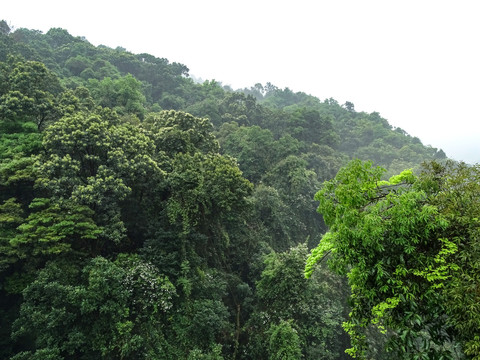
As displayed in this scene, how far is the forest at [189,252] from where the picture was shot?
12.1 ft

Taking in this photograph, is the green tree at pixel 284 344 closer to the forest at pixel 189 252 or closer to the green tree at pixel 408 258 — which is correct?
the forest at pixel 189 252

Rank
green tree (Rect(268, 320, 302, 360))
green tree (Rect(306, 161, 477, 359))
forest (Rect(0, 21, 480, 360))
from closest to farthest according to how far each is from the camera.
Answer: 1. green tree (Rect(306, 161, 477, 359))
2. forest (Rect(0, 21, 480, 360))
3. green tree (Rect(268, 320, 302, 360))

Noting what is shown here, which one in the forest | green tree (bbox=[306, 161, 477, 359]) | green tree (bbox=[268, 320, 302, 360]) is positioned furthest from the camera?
green tree (bbox=[268, 320, 302, 360])

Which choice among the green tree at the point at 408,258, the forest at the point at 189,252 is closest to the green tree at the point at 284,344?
the forest at the point at 189,252

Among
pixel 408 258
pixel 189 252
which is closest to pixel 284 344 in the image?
pixel 189 252

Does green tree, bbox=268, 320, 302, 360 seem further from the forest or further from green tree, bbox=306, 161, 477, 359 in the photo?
green tree, bbox=306, 161, 477, 359

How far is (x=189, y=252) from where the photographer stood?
1248 centimetres

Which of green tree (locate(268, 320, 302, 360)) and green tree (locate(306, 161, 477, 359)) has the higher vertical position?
green tree (locate(306, 161, 477, 359))

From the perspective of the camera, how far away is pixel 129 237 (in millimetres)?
12945

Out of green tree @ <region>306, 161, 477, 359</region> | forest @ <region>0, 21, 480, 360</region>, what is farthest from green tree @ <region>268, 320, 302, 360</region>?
green tree @ <region>306, 161, 477, 359</region>

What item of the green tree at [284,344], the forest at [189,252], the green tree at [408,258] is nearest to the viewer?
the green tree at [408,258]

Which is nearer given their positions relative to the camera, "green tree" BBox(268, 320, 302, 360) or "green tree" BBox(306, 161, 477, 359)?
"green tree" BBox(306, 161, 477, 359)

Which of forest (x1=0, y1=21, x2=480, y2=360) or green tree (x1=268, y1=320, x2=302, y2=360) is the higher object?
forest (x1=0, y1=21, x2=480, y2=360)

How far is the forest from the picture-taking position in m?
3.69
